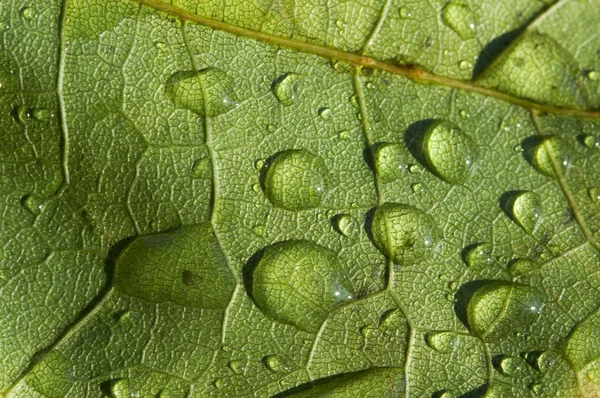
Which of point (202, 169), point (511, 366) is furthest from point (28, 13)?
point (511, 366)

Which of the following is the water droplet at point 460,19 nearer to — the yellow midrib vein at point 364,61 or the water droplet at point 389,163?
the yellow midrib vein at point 364,61

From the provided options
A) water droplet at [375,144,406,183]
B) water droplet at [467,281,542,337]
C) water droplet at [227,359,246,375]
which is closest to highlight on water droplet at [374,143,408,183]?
water droplet at [375,144,406,183]

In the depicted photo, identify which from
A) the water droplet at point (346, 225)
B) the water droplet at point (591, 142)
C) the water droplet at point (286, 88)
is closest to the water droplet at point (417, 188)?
the water droplet at point (346, 225)

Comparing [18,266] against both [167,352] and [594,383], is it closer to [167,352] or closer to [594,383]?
[167,352]

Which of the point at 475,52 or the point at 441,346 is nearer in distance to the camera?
the point at 441,346

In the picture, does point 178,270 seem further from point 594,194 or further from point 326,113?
point 594,194

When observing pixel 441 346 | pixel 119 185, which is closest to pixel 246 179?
pixel 119 185
